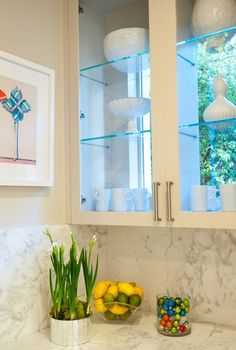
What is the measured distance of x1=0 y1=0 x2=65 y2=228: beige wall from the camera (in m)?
1.54

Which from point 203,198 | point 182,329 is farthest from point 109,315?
point 203,198

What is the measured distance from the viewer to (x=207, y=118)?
4.80 ft

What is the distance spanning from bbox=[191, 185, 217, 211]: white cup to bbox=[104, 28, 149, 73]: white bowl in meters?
0.53

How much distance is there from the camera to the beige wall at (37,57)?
1541 millimetres

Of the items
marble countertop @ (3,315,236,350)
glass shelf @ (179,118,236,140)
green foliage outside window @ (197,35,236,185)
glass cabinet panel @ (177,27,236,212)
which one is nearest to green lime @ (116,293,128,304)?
marble countertop @ (3,315,236,350)

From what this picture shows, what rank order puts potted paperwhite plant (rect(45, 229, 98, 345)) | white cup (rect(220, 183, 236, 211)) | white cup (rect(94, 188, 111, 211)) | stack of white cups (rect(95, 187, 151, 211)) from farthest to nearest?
1. white cup (rect(94, 188, 111, 211))
2. stack of white cups (rect(95, 187, 151, 211))
3. potted paperwhite plant (rect(45, 229, 98, 345))
4. white cup (rect(220, 183, 236, 211))

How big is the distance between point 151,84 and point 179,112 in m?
0.16

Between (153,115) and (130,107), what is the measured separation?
15 cm

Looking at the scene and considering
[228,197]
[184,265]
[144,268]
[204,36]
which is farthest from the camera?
[144,268]

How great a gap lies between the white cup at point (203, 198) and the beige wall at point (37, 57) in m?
0.62

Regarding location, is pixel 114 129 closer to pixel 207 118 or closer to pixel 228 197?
pixel 207 118

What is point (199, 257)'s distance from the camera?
5.53 feet

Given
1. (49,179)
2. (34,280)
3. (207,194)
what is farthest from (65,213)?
(207,194)

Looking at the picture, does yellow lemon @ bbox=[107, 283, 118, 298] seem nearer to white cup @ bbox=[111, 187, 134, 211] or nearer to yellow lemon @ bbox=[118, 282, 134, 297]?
yellow lemon @ bbox=[118, 282, 134, 297]
